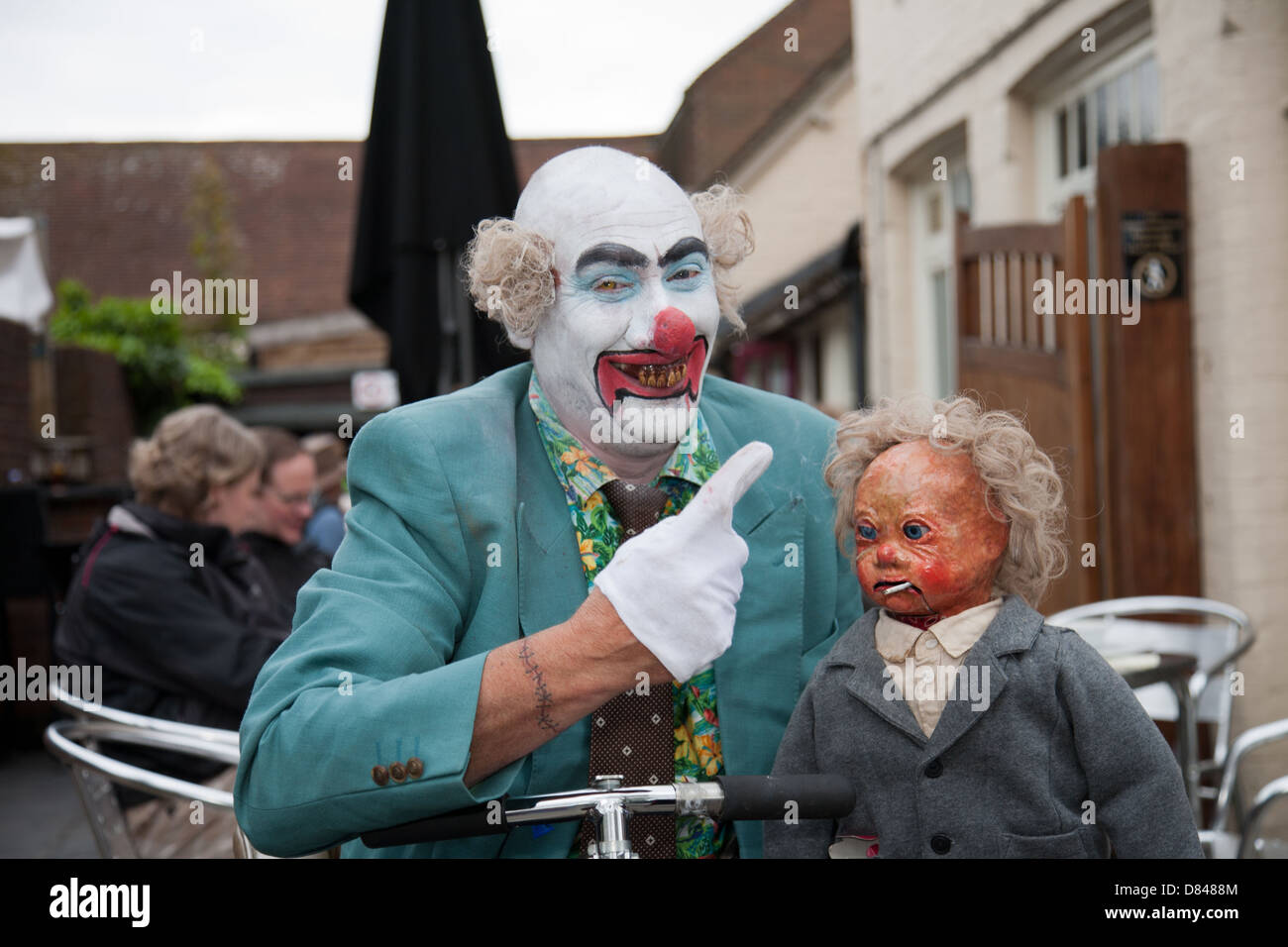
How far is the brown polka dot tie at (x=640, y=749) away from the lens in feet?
6.02

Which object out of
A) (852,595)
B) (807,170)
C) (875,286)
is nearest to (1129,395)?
(852,595)

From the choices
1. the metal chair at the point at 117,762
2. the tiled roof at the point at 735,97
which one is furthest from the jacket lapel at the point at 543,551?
the tiled roof at the point at 735,97

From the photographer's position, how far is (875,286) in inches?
351

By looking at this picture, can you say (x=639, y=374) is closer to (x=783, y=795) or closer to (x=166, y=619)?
(x=783, y=795)

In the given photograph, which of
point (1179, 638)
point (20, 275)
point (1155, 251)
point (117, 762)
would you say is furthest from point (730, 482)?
point (20, 275)

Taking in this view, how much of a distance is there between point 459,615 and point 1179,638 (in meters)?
3.24

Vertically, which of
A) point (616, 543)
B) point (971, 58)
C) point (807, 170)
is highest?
point (807, 170)

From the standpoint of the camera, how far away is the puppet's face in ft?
5.60

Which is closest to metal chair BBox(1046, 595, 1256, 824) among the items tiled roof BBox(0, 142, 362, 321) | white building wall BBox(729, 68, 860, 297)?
white building wall BBox(729, 68, 860, 297)

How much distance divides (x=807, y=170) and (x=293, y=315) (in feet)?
55.4

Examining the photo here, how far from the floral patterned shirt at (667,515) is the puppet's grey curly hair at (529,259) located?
0.17 metres

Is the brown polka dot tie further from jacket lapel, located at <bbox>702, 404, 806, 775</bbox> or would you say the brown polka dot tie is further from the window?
the window
